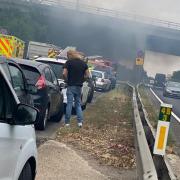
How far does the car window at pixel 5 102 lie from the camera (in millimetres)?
4754

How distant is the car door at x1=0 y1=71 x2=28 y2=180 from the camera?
4.61m

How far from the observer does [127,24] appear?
2904 inches

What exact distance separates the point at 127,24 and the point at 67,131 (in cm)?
6178

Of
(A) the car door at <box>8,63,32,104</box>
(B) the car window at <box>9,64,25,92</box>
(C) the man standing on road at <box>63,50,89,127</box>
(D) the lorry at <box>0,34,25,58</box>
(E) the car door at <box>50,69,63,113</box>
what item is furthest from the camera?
(D) the lorry at <box>0,34,25,58</box>

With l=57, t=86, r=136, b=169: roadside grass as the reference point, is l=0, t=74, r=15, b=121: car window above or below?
above

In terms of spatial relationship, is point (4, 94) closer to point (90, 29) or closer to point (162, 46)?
point (90, 29)

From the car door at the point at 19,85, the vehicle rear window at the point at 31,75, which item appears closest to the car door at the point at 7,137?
the car door at the point at 19,85

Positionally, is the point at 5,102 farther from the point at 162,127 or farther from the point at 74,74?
the point at 74,74

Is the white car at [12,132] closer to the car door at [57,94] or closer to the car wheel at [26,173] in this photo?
the car wheel at [26,173]

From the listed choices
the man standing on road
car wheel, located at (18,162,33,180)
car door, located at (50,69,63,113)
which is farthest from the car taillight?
car wheel, located at (18,162,33,180)

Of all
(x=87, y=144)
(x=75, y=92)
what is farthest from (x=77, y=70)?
(x=87, y=144)

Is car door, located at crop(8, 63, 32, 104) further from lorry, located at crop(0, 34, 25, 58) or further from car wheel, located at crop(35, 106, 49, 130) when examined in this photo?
lorry, located at crop(0, 34, 25, 58)

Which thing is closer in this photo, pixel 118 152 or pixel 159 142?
pixel 159 142

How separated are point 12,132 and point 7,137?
0.17m
